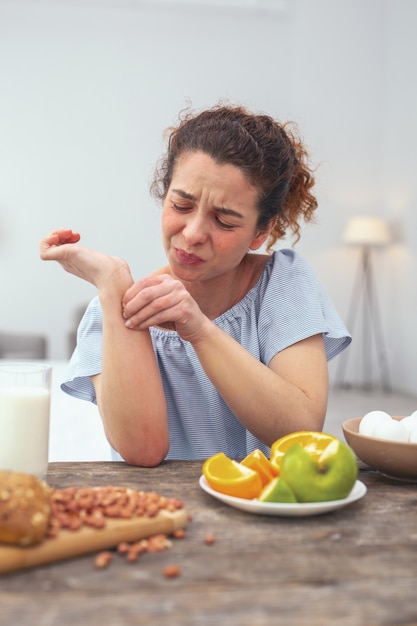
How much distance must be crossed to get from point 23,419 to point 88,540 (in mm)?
312

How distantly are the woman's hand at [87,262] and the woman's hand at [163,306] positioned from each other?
53mm

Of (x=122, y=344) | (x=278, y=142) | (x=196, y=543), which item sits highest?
(x=278, y=142)

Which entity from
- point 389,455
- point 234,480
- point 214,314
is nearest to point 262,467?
point 234,480

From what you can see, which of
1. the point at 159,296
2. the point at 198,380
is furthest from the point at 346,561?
the point at 198,380

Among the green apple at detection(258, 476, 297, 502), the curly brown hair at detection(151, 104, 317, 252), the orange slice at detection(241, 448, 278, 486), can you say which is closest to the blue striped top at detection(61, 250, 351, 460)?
the curly brown hair at detection(151, 104, 317, 252)

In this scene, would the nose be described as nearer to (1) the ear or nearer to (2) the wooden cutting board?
(1) the ear

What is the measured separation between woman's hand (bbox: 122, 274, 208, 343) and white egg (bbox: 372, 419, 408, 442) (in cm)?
35

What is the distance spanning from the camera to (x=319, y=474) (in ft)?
2.94

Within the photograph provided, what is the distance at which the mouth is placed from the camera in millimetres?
1378

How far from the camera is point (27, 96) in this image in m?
5.98

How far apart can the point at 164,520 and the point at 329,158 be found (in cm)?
591

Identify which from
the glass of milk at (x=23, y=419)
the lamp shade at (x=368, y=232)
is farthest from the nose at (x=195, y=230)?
the lamp shade at (x=368, y=232)

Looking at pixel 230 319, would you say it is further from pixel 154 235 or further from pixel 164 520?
pixel 154 235

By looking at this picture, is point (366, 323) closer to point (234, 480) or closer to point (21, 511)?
point (234, 480)
